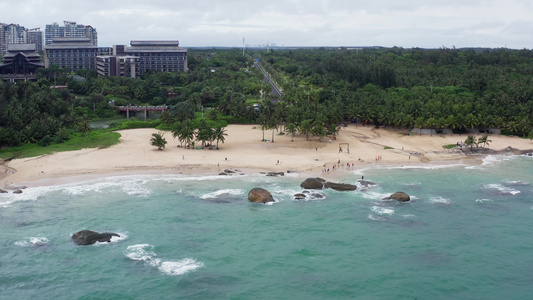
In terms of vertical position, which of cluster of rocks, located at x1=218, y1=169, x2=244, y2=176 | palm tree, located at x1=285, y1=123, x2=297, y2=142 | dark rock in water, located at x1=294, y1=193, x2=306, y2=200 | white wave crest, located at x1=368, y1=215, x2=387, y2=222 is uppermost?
palm tree, located at x1=285, y1=123, x2=297, y2=142

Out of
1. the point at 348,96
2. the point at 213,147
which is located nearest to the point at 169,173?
the point at 213,147

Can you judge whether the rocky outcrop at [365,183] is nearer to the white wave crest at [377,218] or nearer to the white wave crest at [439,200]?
the white wave crest at [439,200]

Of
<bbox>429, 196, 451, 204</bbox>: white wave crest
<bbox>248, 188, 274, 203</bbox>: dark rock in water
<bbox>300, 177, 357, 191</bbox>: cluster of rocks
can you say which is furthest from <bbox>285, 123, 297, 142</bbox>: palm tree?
<bbox>429, 196, 451, 204</bbox>: white wave crest

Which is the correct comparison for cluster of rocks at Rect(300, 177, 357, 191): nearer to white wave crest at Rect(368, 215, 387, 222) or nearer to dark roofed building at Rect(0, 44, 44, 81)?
white wave crest at Rect(368, 215, 387, 222)

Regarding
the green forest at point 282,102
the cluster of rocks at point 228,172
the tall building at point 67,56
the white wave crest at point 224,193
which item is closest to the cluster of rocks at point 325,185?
the white wave crest at point 224,193

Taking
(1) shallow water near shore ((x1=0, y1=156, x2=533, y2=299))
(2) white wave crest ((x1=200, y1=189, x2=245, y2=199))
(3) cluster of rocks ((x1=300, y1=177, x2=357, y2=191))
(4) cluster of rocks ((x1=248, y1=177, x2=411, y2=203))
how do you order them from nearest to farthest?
(1) shallow water near shore ((x1=0, y1=156, x2=533, y2=299)), (4) cluster of rocks ((x1=248, y1=177, x2=411, y2=203)), (2) white wave crest ((x1=200, y1=189, x2=245, y2=199)), (3) cluster of rocks ((x1=300, y1=177, x2=357, y2=191))

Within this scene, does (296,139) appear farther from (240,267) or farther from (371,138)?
(240,267)
